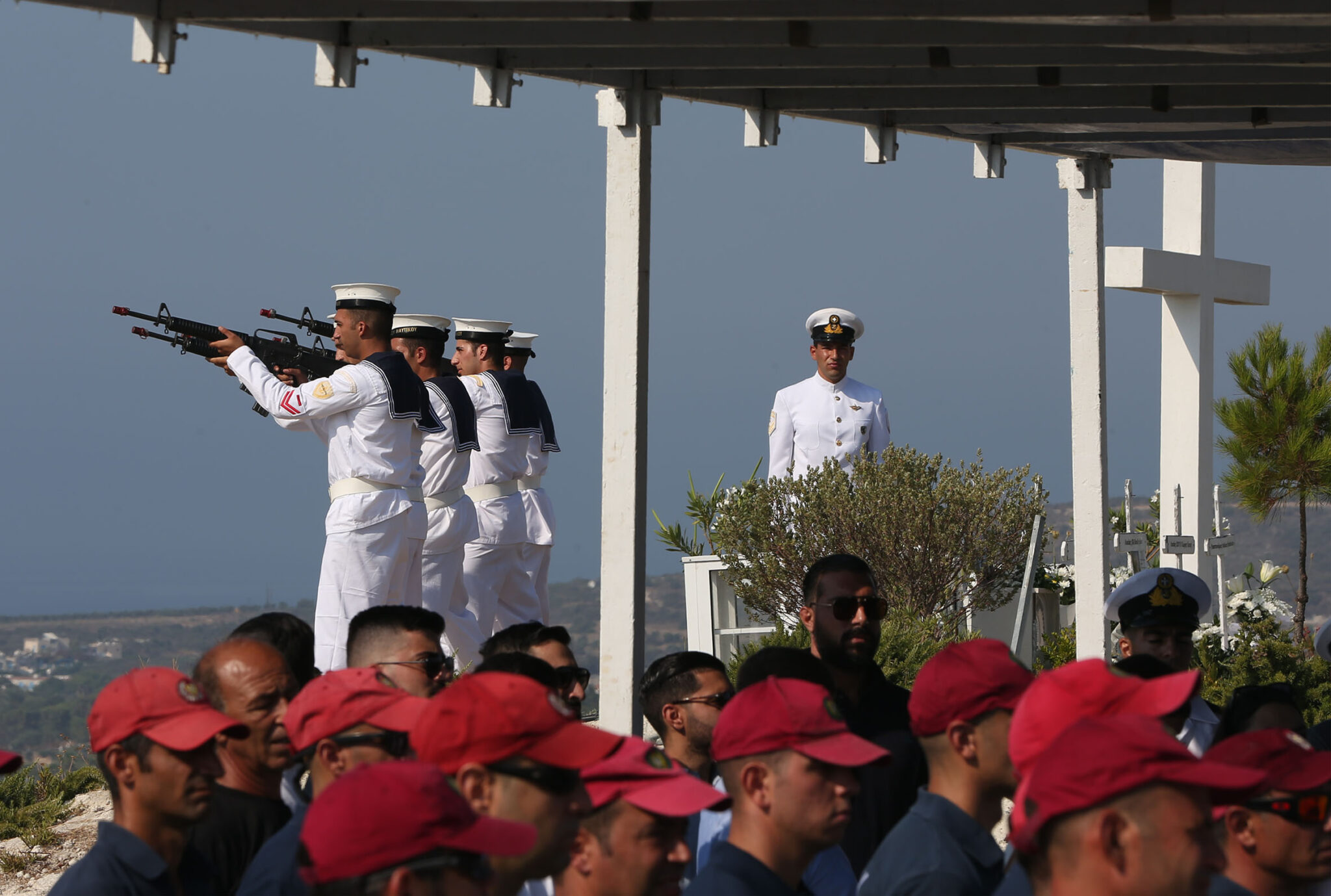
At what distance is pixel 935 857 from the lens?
328 centimetres

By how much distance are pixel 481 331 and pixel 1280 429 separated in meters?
8.60

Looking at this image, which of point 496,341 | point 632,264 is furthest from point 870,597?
point 496,341

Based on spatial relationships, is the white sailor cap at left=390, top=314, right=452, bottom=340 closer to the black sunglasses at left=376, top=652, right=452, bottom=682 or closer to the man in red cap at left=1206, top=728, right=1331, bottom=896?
the black sunglasses at left=376, top=652, right=452, bottom=682

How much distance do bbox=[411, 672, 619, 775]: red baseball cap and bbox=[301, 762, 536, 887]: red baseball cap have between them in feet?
1.69

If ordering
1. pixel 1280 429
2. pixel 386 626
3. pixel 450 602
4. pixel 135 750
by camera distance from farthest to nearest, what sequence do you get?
pixel 1280 429, pixel 450 602, pixel 386 626, pixel 135 750

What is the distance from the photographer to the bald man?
3729mm

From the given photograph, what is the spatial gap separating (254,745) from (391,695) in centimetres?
48

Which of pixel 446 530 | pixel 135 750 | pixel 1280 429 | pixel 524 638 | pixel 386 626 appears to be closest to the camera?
pixel 135 750

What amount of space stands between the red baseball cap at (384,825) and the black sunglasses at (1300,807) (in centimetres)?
166

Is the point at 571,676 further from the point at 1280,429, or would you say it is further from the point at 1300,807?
the point at 1280,429

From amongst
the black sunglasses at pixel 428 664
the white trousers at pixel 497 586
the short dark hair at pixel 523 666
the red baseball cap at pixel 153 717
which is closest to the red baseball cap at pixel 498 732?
the red baseball cap at pixel 153 717

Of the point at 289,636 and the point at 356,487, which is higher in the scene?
the point at 356,487

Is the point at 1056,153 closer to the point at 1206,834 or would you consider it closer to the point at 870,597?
the point at 870,597

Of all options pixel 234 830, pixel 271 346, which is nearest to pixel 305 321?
pixel 271 346
